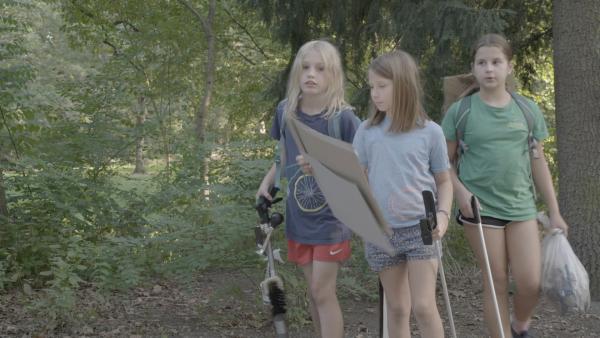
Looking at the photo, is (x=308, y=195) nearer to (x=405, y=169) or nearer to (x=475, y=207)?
(x=405, y=169)

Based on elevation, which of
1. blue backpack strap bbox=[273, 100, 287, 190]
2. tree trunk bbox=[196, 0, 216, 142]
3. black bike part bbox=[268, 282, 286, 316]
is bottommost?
black bike part bbox=[268, 282, 286, 316]

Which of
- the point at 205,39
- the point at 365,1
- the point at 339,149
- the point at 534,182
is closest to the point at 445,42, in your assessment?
the point at 365,1

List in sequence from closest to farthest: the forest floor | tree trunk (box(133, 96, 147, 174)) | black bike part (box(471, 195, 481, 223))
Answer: black bike part (box(471, 195, 481, 223)), the forest floor, tree trunk (box(133, 96, 147, 174))

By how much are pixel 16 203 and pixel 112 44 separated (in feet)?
19.5

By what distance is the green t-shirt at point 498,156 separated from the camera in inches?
155

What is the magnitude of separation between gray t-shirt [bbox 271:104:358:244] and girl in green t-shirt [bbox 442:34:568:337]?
60cm

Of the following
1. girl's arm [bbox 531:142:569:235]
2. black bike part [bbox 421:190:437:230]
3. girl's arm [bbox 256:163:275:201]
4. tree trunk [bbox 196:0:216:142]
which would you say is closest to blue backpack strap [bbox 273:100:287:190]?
girl's arm [bbox 256:163:275:201]

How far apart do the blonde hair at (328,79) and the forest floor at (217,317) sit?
182 centimetres

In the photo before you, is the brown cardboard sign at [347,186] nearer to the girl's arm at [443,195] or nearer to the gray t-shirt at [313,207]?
the girl's arm at [443,195]

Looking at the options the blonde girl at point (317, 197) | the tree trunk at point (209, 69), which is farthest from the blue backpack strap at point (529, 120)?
the tree trunk at point (209, 69)

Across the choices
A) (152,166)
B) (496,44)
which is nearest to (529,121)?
(496,44)

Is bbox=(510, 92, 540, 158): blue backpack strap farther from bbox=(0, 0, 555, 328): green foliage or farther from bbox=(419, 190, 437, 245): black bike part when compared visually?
bbox=(0, 0, 555, 328): green foliage

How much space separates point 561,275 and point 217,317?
2.73 meters

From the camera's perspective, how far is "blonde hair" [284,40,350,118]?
3.88 metres
